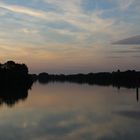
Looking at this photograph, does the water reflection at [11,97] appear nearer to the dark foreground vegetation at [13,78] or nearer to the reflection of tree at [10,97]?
the reflection of tree at [10,97]

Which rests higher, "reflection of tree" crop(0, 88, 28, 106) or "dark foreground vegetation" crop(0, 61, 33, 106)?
"dark foreground vegetation" crop(0, 61, 33, 106)

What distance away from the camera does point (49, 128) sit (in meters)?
29.3

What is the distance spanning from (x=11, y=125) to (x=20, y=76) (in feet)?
309

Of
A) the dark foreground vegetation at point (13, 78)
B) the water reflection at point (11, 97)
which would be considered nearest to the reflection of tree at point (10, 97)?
the water reflection at point (11, 97)

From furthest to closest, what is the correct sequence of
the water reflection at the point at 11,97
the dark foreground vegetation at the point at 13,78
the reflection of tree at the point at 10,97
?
the dark foreground vegetation at the point at 13,78 → the reflection of tree at the point at 10,97 → the water reflection at the point at 11,97

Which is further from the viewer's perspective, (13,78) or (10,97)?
(13,78)

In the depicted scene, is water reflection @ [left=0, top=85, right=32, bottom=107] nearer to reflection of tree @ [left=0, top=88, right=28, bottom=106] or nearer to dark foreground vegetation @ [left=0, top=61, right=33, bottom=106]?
reflection of tree @ [left=0, top=88, right=28, bottom=106]

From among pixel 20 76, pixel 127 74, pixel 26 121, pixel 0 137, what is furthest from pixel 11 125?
pixel 127 74

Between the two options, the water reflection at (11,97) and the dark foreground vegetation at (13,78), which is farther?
the dark foreground vegetation at (13,78)

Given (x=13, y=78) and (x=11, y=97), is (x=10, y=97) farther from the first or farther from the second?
(x=13, y=78)

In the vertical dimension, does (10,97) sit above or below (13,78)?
below

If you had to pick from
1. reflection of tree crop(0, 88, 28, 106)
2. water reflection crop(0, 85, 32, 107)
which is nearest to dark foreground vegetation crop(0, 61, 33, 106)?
water reflection crop(0, 85, 32, 107)

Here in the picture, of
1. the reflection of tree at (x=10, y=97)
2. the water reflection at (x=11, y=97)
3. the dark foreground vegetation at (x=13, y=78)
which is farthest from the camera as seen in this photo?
the dark foreground vegetation at (x=13, y=78)

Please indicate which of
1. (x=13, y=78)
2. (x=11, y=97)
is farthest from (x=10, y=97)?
(x=13, y=78)
